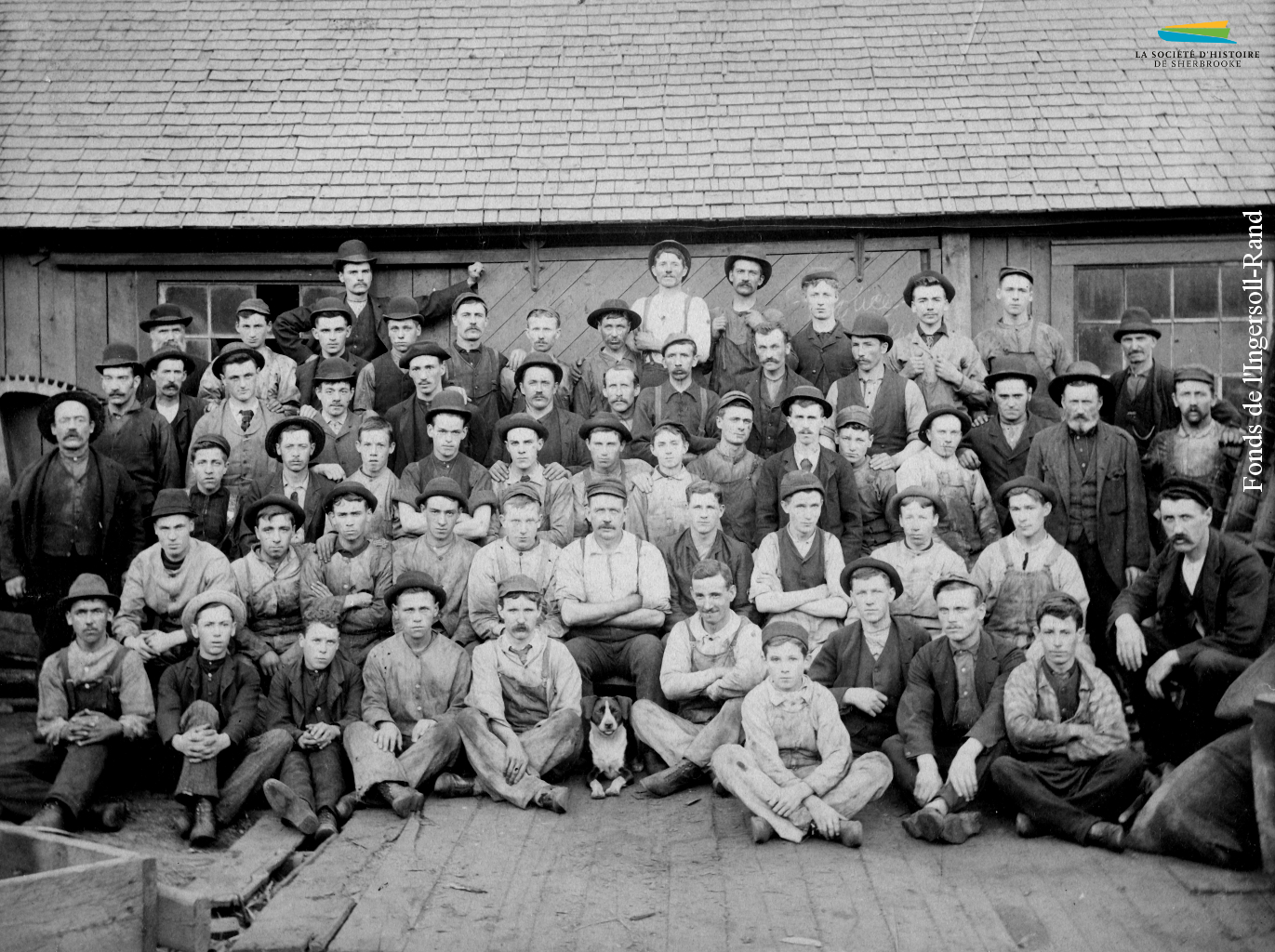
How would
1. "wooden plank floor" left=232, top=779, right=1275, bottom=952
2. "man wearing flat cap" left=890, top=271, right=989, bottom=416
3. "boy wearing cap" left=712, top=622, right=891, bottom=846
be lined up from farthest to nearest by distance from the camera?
"man wearing flat cap" left=890, top=271, right=989, bottom=416, "boy wearing cap" left=712, top=622, right=891, bottom=846, "wooden plank floor" left=232, top=779, right=1275, bottom=952

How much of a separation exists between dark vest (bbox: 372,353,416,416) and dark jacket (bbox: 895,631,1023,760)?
13.5 ft

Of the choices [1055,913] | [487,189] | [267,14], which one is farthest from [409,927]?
[267,14]

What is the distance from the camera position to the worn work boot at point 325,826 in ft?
20.9

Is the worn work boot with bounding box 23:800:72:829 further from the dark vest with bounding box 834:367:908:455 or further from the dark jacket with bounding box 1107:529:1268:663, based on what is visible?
the dark jacket with bounding box 1107:529:1268:663

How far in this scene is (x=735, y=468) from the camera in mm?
8133

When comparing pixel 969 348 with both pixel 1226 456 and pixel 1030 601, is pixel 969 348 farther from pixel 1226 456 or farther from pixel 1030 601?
pixel 1030 601

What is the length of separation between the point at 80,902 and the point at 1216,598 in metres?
5.46

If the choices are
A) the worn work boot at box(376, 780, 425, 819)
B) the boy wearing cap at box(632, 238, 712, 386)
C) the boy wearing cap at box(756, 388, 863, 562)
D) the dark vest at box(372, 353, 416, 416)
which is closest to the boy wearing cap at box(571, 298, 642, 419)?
the boy wearing cap at box(632, 238, 712, 386)

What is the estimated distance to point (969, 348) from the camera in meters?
8.93

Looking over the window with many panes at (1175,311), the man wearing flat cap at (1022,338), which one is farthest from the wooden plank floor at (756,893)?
the window with many panes at (1175,311)

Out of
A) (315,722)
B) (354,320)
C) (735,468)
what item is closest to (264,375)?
(354,320)

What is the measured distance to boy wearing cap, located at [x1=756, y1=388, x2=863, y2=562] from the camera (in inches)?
306

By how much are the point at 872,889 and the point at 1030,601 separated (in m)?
2.22

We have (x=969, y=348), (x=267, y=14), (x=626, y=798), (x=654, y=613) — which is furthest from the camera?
(x=267, y=14)
